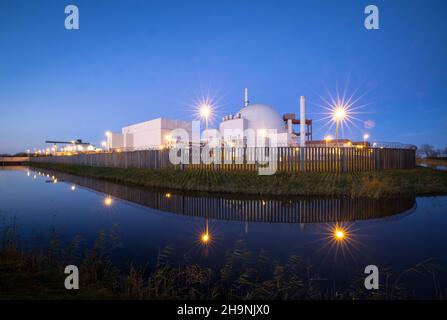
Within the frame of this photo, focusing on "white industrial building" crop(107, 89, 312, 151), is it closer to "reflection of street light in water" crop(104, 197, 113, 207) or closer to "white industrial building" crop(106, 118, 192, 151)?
"white industrial building" crop(106, 118, 192, 151)

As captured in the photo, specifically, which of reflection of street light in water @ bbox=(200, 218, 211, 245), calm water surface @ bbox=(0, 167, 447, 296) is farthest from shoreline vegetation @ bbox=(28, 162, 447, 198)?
reflection of street light in water @ bbox=(200, 218, 211, 245)

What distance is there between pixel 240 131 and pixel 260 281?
129 feet

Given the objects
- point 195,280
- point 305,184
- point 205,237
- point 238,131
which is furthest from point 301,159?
point 238,131

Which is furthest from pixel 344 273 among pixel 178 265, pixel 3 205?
pixel 3 205

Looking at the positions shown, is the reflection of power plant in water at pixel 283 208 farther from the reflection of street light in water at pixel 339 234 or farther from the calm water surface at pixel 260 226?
the reflection of street light in water at pixel 339 234

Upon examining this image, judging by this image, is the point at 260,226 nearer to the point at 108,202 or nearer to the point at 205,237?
the point at 205,237

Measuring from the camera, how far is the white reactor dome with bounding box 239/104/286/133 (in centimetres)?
4584

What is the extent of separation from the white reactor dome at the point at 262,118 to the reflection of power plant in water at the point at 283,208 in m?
34.8

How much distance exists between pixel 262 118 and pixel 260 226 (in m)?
40.2

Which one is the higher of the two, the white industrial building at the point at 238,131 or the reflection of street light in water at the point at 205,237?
the white industrial building at the point at 238,131

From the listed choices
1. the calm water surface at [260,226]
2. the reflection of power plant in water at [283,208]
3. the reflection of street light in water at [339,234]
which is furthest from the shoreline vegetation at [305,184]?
the reflection of street light in water at [339,234]

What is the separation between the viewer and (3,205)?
37.1 ft

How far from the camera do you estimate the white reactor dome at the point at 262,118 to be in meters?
45.8

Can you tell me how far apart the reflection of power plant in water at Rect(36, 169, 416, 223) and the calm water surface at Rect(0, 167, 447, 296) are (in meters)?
0.04
